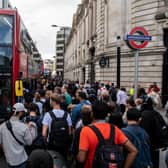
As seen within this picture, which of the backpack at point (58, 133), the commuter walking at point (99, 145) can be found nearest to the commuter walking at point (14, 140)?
the backpack at point (58, 133)

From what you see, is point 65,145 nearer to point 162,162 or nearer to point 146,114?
point 146,114

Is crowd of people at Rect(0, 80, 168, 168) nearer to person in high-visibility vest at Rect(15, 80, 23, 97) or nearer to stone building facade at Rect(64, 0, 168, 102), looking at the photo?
person in high-visibility vest at Rect(15, 80, 23, 97)

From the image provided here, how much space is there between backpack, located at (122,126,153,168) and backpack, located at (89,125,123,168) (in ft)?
2.14

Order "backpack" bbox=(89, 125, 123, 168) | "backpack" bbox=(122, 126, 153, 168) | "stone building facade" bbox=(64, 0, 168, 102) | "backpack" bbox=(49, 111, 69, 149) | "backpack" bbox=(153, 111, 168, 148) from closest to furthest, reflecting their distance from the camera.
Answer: "backpack" bbox=(89, 125, 123, 168)
"backpack" bbox=(122, 126, 153, 168)
"backpack" bbox=(153, 111, 168, 148)
"backpack" bbox=(49, 111, 69, 149)
"stone building facade" bbox=(64, 0, 168, 102)

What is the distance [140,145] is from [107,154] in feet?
2.83

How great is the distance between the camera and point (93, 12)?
1779 inches

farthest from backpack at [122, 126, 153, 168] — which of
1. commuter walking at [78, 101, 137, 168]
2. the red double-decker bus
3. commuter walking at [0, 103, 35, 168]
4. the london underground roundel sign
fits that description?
the red double-decker bus

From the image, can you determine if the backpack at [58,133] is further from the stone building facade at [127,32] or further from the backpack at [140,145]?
the stone building facade at [127,32]

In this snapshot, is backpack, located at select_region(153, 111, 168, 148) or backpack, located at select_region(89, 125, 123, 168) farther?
backpack, located at select_region(153, 111, 168, 148)

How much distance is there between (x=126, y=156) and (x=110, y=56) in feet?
90.5

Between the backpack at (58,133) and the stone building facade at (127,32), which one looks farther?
the stone building facade at (127,32)

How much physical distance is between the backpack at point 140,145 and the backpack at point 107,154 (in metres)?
0.65

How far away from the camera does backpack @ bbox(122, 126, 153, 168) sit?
4.91m

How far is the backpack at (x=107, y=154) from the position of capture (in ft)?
13.7
